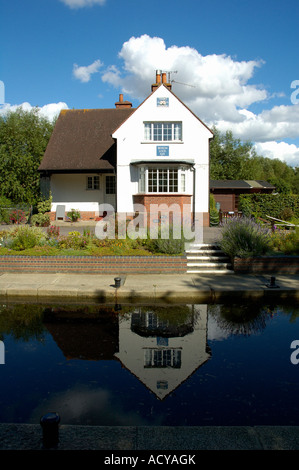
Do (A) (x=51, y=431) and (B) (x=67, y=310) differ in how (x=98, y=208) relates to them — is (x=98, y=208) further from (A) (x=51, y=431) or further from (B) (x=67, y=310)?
(A) (x=51, y=431)

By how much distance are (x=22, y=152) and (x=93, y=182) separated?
10.5m

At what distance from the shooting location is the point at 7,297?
9.12 m

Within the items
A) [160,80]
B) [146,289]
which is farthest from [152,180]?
[146,289]

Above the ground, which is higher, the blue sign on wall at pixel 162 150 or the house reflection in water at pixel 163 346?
the blue sign on wall at pixel 162 150

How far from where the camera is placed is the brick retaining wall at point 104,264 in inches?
436

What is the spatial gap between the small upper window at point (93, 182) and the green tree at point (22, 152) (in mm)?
6201

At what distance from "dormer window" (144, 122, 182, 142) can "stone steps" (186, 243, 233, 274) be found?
929 centimetres

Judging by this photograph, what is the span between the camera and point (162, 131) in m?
20.2

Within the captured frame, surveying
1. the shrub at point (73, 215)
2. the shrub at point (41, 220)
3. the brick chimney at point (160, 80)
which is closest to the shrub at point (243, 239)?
the shrub at point (73, 215)

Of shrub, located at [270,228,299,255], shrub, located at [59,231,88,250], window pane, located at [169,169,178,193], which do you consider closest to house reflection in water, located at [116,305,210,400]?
shrub, located at [59,231,88,250]

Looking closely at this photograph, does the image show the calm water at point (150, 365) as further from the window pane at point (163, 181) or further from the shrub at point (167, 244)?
the window pane at point (163, 181)

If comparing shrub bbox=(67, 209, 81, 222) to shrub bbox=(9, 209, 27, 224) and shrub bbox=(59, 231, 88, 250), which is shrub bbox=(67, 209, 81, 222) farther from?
shrub bbox=(59, 231, 88, 250)

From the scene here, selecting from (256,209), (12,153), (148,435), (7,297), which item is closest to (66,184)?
(12,153)
